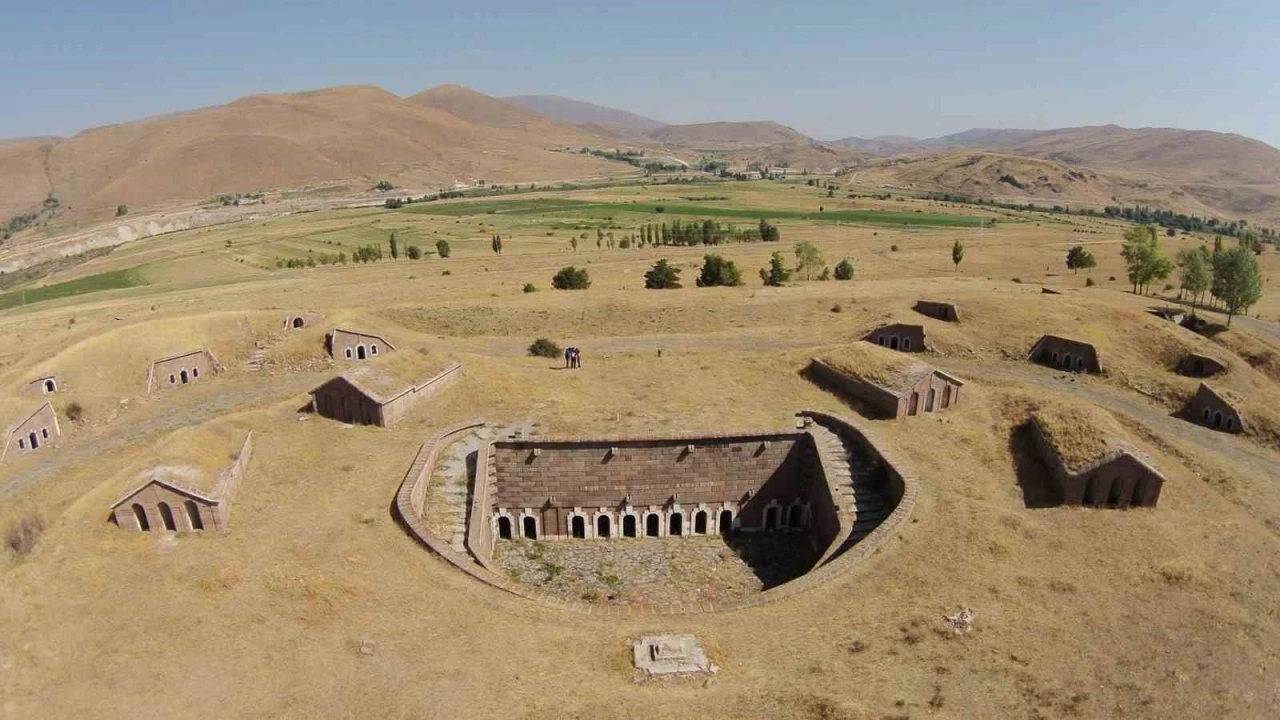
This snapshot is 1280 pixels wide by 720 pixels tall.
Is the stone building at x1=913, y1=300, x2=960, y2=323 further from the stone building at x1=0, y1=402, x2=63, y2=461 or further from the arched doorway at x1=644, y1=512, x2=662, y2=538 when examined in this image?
the stone building at x1=0, y1=402, x2=63, y2=461

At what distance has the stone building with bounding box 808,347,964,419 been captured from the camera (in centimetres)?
3569

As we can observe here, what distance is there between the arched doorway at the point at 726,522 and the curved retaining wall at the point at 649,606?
281 inches

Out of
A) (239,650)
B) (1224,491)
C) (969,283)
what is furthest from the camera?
(969,283)

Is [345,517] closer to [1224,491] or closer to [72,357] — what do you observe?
[72,357]

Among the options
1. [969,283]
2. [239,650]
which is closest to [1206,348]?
[969,283]

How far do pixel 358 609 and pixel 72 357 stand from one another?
115 ft

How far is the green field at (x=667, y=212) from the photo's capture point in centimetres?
14638

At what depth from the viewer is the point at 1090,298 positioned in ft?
181

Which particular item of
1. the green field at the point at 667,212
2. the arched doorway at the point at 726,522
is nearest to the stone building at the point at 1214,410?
the arched doorway at the point at 726,522

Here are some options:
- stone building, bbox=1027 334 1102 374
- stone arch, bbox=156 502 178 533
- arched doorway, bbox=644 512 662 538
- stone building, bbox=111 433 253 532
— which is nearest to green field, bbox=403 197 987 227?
stone building, bbox=1027 334 1102 374

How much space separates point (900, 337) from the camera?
160 ft

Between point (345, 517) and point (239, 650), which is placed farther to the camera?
point (345, 517)

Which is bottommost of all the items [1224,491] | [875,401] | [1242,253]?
[1224,491]

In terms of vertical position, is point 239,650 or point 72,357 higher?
point 72,357
